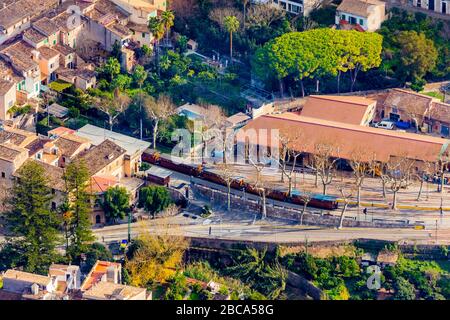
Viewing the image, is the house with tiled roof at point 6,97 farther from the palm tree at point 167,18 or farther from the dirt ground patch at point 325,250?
the dirt ground patch at point 325,250

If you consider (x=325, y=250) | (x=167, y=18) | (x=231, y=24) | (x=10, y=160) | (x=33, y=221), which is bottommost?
(x=325, y=250)

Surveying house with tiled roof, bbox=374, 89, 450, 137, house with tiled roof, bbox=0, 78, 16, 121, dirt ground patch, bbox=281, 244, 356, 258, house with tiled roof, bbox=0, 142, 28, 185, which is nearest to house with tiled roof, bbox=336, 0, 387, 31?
house with tiled roof, bbox=374, 89, 450, 137

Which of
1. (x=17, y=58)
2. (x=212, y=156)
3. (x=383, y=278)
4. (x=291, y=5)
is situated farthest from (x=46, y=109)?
(x=383, y=278)

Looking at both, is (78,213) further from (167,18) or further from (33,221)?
(167,18)

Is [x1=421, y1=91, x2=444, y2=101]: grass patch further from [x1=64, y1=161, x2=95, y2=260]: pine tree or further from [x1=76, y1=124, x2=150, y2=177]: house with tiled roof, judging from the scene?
[x1=64, y1=161, x2=95, y2=260]: pine tree

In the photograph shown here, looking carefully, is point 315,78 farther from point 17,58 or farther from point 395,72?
point 17,58

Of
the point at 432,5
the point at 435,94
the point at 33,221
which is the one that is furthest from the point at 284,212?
the point at 432,5
